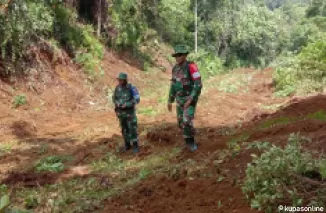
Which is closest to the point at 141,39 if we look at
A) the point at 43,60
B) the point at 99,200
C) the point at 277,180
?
the point at 43,60

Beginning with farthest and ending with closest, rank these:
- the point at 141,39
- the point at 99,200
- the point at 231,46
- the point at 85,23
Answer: the point at 231,46, the point at 141,39, the point at 85,23, the point at 99,200

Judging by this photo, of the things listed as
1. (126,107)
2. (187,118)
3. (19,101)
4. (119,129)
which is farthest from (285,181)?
(19,101)

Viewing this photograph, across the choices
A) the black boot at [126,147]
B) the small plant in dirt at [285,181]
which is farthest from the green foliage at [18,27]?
the small plant in dirt at [285,181]

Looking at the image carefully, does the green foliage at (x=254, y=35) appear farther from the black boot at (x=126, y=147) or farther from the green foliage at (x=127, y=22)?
the black boot at (x=126, y=147)

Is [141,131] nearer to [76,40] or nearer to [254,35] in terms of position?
[76,40]

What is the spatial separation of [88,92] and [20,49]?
3563 mm

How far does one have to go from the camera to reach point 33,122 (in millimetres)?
12047

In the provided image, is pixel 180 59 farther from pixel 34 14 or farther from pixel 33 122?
pixel 34 14

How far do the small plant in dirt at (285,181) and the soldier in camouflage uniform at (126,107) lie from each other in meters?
4.67

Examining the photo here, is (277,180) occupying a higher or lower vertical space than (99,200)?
higher

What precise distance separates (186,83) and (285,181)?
12.2ft

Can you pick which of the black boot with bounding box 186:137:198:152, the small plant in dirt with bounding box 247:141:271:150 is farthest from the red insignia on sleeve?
the small plant in dirt with bounding box 247:141:271:150

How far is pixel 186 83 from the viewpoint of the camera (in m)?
7.18

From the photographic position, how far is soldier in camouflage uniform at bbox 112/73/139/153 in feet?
27.3
